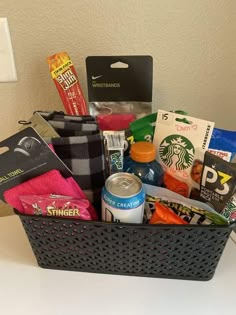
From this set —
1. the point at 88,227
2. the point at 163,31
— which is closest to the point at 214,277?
the point at 88,227

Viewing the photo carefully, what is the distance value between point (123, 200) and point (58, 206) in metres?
0.10

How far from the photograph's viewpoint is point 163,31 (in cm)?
67

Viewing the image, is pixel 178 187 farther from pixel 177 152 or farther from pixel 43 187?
pixel 43 187

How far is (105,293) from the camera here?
0.53 metres

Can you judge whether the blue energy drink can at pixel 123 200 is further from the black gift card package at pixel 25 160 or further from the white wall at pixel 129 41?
the white wall at pixel 129 41

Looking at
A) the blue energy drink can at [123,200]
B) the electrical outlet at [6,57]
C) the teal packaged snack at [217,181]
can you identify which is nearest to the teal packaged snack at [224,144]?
the teal packaged snack at [217,181]

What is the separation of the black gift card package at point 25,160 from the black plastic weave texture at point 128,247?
62 mm

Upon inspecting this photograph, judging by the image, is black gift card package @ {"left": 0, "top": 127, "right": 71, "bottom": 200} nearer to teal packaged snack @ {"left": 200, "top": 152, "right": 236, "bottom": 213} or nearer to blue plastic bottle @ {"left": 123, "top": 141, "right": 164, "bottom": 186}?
blue plastic bottle @ {"left": 123, "top": 141, "right": 164, "bottom": 186}

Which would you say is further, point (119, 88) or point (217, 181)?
point (119, 88)

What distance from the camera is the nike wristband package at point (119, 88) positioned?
2.09ft

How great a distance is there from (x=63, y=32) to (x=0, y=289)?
1.55 feet

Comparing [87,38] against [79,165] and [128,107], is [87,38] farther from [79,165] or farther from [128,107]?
[79,165]

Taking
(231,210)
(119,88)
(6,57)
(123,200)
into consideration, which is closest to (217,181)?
(231,210)

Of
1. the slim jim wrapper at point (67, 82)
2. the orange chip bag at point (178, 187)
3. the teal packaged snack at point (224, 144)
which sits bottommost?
the orange chip bag at point (178, 187)
